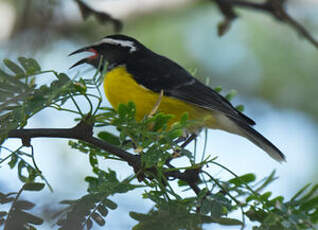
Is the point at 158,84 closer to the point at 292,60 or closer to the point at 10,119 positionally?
the point at 10,119

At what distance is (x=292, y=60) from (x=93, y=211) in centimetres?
499

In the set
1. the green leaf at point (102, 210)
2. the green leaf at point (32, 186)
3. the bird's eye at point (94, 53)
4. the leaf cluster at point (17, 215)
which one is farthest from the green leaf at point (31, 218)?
the bird's eye at point (94, 53)

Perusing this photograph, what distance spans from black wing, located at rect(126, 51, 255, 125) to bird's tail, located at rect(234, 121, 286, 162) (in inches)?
2.1

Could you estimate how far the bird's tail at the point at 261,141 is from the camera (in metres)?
3.59

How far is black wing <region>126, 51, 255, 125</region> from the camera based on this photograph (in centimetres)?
363

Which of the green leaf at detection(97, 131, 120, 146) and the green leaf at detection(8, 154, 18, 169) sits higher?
the green leaf at detection(97, 131, 120, 146)

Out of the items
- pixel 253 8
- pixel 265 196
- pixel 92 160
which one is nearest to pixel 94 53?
pixel 253 8

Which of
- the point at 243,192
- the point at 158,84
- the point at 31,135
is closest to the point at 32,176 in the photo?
the point at 31,135

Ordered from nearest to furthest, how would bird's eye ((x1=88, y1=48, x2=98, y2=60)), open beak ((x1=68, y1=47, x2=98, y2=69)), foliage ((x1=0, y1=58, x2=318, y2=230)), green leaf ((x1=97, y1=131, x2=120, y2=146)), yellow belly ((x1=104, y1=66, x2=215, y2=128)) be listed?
foliage ((x1=0, y1=58, x2=318, y2=230)), green leaf ((x1=97, y1=131, x2=120, y2=146)), yellow belly ((x1=104, y1=66, x2=215, y2=128)), open beak ((x1=68, y1=47, x2=98, y2=69)), bird's eye ((x1=88, y1=48, x2=98, y2=60))

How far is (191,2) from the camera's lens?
6.10m

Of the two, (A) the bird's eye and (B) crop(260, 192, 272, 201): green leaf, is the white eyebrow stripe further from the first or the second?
(B) crop(260, 192, 272, 201): green leaf

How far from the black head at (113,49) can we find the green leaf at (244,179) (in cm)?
207

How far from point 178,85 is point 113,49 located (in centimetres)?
71

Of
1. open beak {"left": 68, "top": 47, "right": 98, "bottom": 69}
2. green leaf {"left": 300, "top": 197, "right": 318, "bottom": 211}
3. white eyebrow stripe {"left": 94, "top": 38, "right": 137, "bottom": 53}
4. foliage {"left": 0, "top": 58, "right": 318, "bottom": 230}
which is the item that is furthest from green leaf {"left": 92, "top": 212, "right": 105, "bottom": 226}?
white eyebrow stripe {"left": 94, "top": 38, "right": 137, "bottom": 53}
